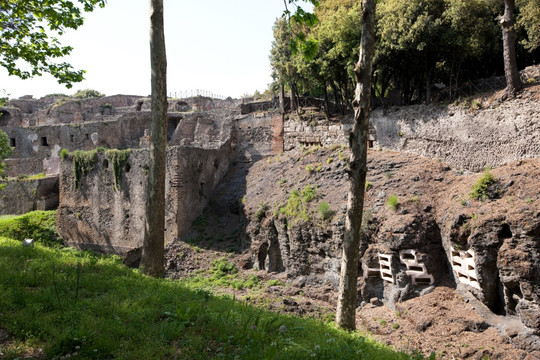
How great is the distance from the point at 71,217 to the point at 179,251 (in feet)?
25.9

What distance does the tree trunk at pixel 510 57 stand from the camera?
14055 millimetres

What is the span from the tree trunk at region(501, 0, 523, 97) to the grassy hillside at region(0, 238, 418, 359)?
429 inches

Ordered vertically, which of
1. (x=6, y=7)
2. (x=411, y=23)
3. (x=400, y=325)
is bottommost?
(x=400, y=325)

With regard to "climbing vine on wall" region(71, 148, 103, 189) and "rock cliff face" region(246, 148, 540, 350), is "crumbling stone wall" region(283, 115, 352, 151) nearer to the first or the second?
"rock cliff face" region(246, 148, 540, 350)

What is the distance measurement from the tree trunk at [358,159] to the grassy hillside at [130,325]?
1291 millimetres

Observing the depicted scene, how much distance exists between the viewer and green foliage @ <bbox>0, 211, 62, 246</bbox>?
21359mm

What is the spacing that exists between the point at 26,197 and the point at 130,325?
77.0 ft

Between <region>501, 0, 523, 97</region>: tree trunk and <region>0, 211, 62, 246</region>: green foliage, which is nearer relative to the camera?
<region>501, 0, 523, 97</region>: tree trunk

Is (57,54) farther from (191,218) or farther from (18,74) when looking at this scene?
(191,218)

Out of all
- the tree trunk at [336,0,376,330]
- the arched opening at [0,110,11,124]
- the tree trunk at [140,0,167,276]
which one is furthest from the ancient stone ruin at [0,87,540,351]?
the arched opening at [0,110,11,124]

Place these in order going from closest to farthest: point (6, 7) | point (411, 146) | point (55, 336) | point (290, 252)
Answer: point (55, 336) → point (6, 7) → point (290, 252) → point (411, 146)

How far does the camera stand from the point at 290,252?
609 inches

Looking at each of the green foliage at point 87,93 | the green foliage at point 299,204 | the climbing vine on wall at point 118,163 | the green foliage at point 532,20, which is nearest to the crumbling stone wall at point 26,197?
the climbing vine on wall at point 118,163

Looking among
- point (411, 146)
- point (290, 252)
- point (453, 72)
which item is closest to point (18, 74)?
point (290, 252)
